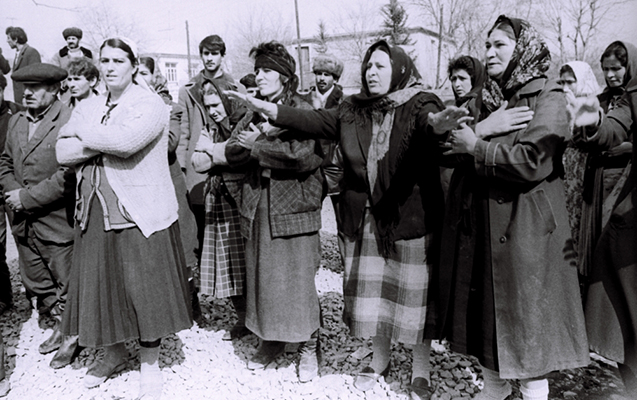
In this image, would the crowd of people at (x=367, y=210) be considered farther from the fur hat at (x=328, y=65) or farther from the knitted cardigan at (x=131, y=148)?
the fur hat at (x=328, y=65)

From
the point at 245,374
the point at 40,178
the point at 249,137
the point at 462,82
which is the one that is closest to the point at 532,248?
the point at 249,137

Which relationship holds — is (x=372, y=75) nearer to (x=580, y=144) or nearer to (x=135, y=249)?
(x=580, y=144)

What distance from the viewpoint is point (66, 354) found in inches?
147

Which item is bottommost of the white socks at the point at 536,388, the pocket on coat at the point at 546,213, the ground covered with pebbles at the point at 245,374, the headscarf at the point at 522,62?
the ground covered with pebbles at the point at 245,374

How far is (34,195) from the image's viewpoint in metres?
3.74

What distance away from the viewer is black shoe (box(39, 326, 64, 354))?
391 centimetres

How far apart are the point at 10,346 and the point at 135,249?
191 centimetres

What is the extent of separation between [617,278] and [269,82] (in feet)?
7.66

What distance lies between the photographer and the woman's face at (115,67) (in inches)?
118

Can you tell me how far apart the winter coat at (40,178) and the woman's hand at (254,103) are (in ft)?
5.14

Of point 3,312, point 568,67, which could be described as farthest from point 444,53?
point 3,312

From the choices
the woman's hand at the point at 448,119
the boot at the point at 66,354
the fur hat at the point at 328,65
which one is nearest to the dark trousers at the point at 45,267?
the boot at the point at 66,354

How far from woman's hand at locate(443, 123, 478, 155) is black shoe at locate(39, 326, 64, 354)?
327 centimetres

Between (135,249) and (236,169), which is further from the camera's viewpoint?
(236,169)
